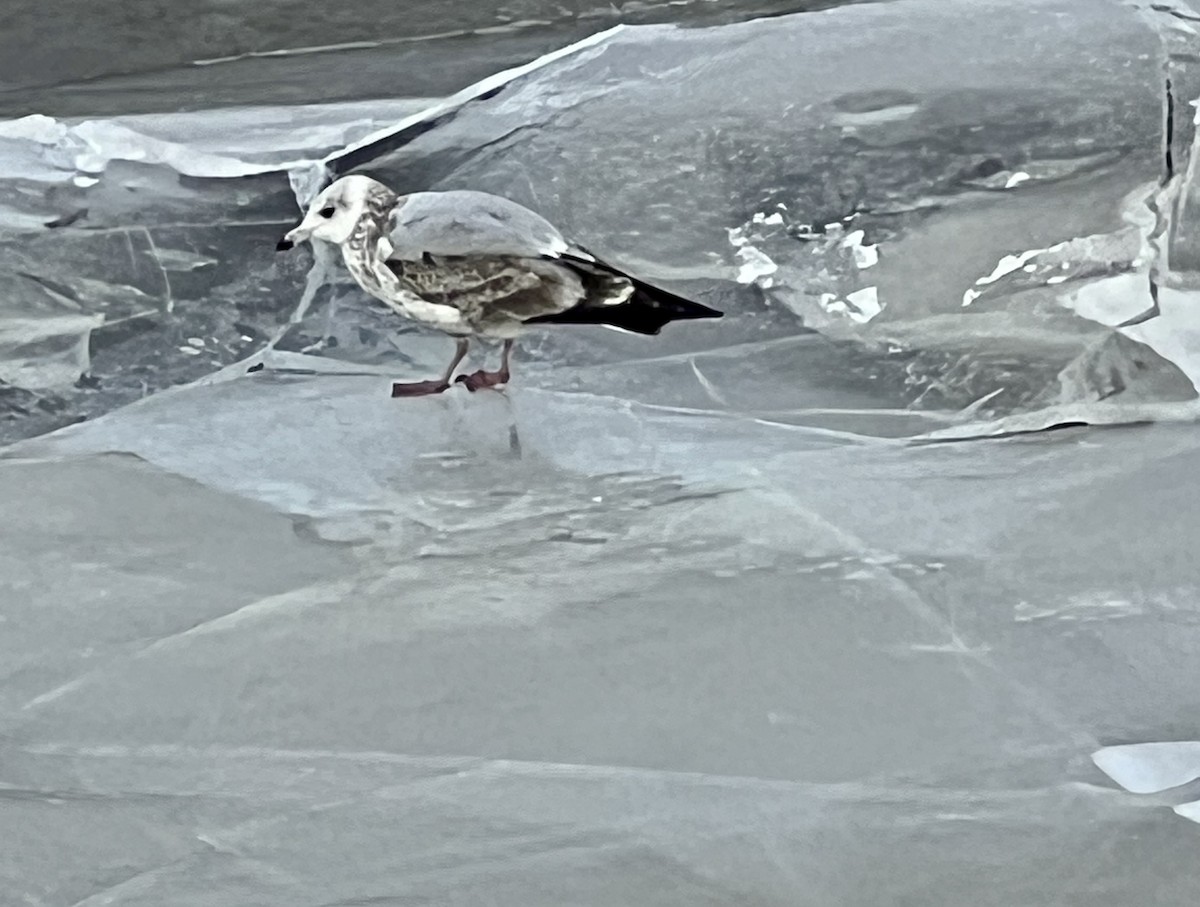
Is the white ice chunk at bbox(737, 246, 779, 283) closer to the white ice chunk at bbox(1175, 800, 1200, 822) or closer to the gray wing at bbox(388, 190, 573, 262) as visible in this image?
the gray wing at bbox(388, 190, 573, 262)

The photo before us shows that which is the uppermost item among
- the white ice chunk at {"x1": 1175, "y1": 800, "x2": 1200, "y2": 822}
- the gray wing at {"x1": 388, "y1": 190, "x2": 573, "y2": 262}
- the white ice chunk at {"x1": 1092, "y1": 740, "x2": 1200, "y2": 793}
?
the gray wing at {"x1": 388, "y1": 190, "x2": 573, "y2": 262}

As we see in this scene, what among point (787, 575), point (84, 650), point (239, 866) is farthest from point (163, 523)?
point (787, 575)

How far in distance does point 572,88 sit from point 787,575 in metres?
0.38

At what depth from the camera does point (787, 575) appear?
2.14 feet

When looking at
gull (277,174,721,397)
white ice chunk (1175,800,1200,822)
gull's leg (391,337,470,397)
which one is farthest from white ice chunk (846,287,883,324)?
white ice chunk (1175,800,1200,822)

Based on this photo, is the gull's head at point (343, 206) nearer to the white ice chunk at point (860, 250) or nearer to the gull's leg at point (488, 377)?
the gull's leg at point (488, 377)

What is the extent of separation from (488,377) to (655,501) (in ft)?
0.50

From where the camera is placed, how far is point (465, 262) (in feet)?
2.35

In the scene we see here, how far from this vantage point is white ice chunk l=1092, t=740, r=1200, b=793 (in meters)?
0.55

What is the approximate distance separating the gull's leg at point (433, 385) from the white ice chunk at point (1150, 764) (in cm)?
45

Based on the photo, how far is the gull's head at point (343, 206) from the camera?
0.74m

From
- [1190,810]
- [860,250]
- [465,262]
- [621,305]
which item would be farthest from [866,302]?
[1190,810]

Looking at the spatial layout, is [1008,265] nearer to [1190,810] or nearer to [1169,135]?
[1169,135]

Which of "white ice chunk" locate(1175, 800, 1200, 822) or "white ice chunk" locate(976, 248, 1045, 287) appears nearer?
"white ice chunk" locate(1175, 800, 1200, 822)
